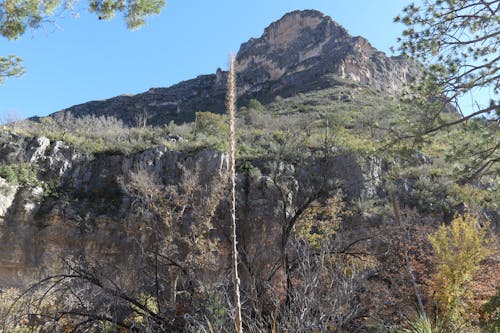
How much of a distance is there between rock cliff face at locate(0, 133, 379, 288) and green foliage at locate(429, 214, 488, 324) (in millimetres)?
4473

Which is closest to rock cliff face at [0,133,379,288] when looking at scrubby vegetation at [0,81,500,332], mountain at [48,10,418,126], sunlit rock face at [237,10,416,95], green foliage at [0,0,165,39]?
scrubby vegetation at [0,81,500,332]

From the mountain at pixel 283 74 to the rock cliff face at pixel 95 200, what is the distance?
32.9m

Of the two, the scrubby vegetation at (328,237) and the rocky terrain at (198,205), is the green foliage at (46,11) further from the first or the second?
the rocky terrain at (198,205)

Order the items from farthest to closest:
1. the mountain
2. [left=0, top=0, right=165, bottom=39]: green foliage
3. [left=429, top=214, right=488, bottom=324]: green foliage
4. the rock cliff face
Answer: the mountain < the rock cliff face < [left=429, top=214, right=488, bottom=324]: green foliage < [left=0, top=0, right=165, bottom=39]: green foliage

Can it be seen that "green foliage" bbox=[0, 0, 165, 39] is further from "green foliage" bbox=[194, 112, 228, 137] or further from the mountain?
the mountain

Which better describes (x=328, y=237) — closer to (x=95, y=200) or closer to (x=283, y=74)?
(x=95, y=200)

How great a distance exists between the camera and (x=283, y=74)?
225 feet

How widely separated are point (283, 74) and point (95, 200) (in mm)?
53024

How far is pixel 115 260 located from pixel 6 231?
214 inches

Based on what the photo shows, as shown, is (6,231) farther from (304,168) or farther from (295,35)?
(295,35)

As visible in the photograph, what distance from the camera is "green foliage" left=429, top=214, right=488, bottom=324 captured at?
1277 cm

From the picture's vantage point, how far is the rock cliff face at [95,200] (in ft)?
59.4

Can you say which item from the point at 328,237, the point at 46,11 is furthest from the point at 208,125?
the point at 46,11

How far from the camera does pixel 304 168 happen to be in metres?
22.2
